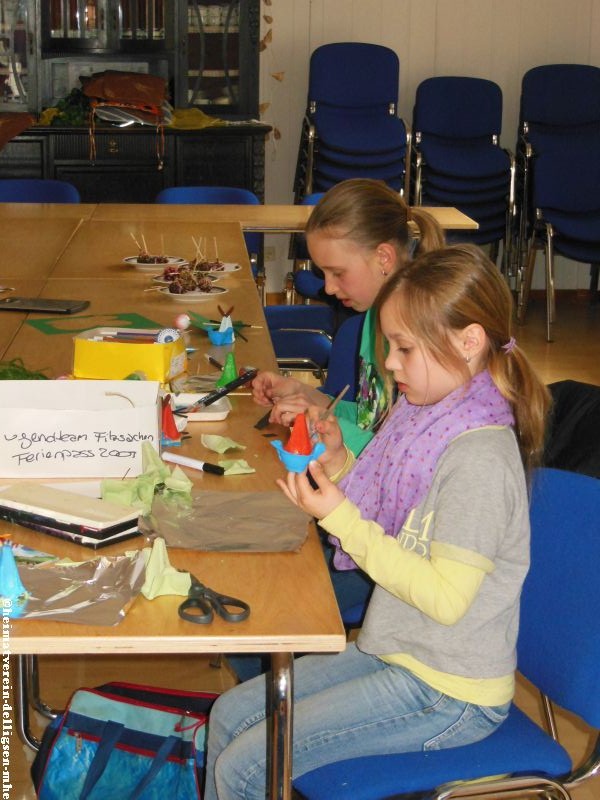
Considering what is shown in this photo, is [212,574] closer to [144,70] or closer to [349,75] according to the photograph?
[349,75]

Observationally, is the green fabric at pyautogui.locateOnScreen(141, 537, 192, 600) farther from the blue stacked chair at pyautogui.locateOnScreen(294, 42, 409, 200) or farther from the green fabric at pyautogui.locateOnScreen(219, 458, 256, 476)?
the blue stacked chair at pyautogui.locateOnScreen(294, 42, 409, 200)

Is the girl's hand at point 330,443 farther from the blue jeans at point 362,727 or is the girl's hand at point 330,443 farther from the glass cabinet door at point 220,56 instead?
the glass cabinet door at point 220,56

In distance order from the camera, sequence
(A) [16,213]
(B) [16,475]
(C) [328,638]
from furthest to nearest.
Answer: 1. (A) [16,213]
2. (B) [16,475]
3. (C) [328,638]

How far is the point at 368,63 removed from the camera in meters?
6.12

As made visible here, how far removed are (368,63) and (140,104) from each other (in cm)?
127

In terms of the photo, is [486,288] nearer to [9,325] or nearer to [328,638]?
[328,638]

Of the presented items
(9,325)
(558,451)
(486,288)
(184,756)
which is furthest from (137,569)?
(9,325)

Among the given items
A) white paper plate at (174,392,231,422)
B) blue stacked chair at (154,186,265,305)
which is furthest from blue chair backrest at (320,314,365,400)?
blue stacked chair at (154,186,265,305)

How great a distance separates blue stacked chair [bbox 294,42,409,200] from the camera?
5977mm

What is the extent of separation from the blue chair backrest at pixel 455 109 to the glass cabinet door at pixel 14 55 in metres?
2.24

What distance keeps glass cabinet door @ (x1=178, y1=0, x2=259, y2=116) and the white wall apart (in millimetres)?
224

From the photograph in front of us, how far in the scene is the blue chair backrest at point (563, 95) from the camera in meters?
6.29

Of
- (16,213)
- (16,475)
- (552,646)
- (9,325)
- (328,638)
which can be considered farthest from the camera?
(16,213)

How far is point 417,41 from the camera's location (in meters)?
6.61
